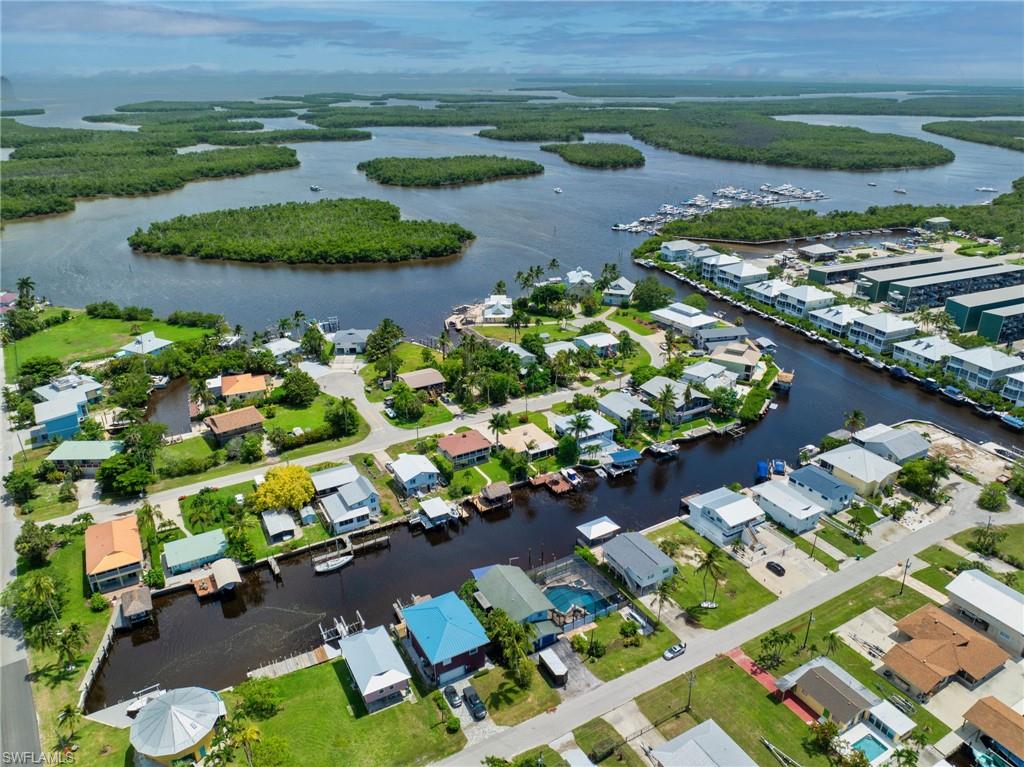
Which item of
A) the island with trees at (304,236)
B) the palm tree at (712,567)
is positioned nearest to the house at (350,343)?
the island with trees at (304,236)

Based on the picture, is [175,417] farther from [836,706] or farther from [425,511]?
[836,706]

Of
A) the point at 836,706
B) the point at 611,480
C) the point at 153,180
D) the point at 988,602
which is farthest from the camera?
the point at 153,180

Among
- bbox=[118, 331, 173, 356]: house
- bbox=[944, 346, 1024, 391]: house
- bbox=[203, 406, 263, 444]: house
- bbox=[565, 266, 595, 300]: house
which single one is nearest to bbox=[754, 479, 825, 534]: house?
bbox=[944, 346, 1024, 391]: house

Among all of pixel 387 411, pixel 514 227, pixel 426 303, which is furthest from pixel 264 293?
pixel 514 227

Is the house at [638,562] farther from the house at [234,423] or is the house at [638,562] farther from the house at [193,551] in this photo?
the house at [234,423]

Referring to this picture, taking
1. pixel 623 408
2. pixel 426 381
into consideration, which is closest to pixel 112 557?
pixel 426 381

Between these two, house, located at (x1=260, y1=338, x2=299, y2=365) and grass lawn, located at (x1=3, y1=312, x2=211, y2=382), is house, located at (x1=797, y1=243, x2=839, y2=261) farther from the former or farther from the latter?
grass lawn, located at (x1=3, y1=312, x2=211, y2=382)

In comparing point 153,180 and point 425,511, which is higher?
point 153,180
